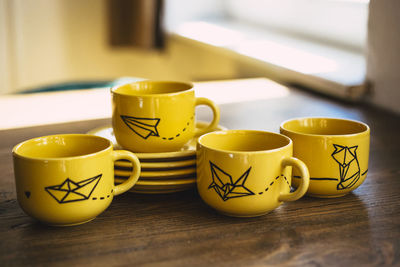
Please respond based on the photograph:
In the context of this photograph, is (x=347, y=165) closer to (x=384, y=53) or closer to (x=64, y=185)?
(x=64, y=185)

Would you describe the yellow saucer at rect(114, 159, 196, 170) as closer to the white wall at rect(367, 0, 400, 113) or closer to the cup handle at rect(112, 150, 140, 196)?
the cup handle at rect(112, 150, 140, 196)

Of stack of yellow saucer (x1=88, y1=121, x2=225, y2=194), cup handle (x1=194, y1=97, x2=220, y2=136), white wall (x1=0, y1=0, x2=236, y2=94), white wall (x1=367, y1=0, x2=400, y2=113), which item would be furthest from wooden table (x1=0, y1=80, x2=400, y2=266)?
white wall (x1=0, y1=0, x2=236, y2=94)

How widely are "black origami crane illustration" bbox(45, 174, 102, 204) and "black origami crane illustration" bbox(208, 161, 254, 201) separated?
134mm

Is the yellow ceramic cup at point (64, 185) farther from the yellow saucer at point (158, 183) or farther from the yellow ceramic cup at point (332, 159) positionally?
the yellow ceramic cup at point (332, 159)

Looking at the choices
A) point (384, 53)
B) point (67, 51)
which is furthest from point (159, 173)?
point (67, 51)

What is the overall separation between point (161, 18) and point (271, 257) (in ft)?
6.98

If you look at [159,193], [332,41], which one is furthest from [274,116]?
[332,41]

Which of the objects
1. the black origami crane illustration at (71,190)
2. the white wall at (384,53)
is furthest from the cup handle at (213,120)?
the white wall at (384,53)

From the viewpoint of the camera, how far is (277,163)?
550mm

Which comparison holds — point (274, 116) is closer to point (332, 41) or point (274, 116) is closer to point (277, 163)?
point (277, 163)

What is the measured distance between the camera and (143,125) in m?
0.65

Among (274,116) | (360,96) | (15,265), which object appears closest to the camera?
(15,265)

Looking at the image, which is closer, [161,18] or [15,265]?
[15,265]

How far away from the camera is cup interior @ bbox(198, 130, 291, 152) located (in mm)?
611
